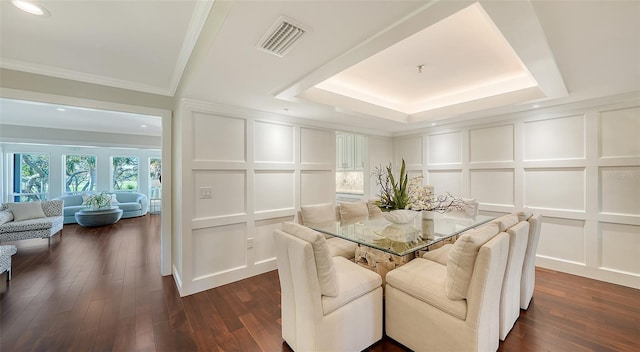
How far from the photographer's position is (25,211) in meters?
4.71

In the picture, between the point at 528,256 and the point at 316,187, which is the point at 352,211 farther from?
the point at 528,256

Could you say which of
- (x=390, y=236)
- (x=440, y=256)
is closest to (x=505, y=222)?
(x=440, y=256)

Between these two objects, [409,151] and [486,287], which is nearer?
[486,287]

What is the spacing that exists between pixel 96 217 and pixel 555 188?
374 inches

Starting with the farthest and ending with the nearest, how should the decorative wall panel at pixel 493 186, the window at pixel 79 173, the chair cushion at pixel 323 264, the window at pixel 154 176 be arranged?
1. the window at pixel 154 176
2. the window at pixel 79 173
3. the decorative wall panel at pixel 493 186
4. the chair cushion at pixel 323 264

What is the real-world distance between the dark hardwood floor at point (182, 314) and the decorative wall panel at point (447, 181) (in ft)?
5.17

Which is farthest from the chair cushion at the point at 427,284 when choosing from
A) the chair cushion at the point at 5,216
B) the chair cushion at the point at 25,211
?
the chair cushion at the point at 25,211

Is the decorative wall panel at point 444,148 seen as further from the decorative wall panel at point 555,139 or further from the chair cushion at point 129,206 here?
the chair cushion at point 129,206

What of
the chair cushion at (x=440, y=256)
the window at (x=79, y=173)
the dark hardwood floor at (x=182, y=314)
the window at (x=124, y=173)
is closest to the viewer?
the dark hardwood floor at (x=182, y=314)

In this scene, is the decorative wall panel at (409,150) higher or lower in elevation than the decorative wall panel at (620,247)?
higher

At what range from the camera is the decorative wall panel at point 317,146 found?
12.5 ft

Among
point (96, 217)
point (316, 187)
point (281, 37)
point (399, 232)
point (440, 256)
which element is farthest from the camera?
point (96, 217)

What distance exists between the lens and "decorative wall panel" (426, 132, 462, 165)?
422cm

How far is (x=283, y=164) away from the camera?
3562mm
